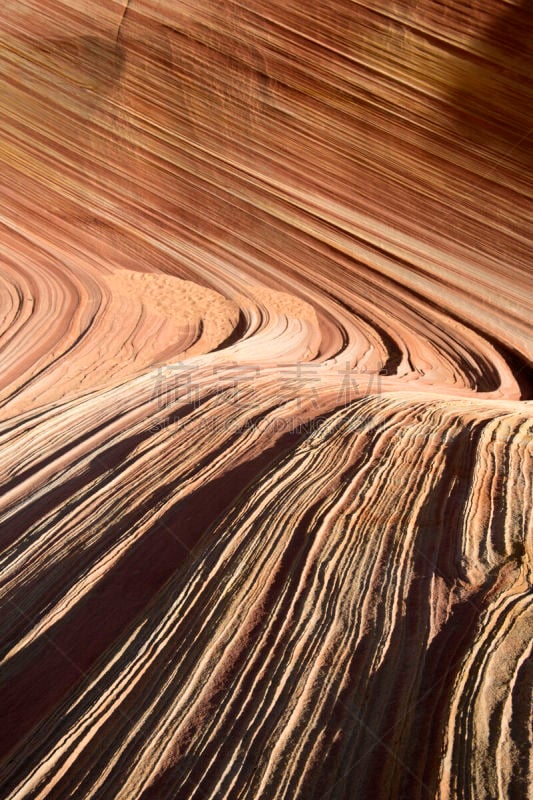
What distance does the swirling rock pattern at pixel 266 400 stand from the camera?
4.75 feet

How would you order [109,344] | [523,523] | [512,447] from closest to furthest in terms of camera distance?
[523,523] → [512,447] → [109,344]

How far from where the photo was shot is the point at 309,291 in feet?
20.3

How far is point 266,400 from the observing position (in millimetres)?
3150

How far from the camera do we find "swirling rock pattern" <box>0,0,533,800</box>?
1.45m

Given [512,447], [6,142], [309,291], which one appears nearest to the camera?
[512,447]

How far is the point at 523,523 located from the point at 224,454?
119 cm

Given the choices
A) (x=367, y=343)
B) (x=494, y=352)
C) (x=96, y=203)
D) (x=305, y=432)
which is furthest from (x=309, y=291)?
(x=305, y=432)

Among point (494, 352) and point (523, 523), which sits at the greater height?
point (494, 352)

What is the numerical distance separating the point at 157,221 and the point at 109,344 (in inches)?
102

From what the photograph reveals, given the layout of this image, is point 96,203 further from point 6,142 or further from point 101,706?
point 101,706

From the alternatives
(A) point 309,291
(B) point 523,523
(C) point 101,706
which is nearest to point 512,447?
(B) point 523,523

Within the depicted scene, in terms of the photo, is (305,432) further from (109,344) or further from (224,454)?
(109,344)

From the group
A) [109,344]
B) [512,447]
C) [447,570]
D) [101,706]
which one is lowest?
[101,706]

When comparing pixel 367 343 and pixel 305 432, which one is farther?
pixel 367 343
